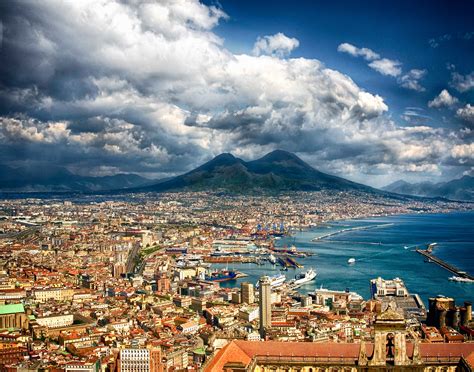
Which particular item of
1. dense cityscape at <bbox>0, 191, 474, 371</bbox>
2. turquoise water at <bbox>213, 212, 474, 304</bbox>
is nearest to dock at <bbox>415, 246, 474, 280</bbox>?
turquoise water at <bbox>213, 212, 474, 304</bbox>

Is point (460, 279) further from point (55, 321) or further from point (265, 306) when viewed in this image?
point (55, 321)

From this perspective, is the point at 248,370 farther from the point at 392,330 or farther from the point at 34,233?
the point at 34,233

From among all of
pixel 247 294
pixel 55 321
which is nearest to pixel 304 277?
pixel 247 294

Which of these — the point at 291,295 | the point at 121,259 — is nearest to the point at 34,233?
the point at 121,259

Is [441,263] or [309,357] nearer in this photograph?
[309,357]

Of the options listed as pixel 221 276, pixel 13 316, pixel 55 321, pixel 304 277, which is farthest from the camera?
pixel 221 276

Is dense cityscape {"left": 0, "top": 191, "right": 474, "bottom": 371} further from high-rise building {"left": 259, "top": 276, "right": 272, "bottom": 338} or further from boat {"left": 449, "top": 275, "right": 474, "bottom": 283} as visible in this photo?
boat {"left": 449, "top": 275, "right": 474, "bottom": 283}

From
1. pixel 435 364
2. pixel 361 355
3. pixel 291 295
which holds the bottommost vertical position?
pixel 291 295

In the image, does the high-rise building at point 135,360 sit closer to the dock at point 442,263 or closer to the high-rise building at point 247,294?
the high-rise building at point 247,294
